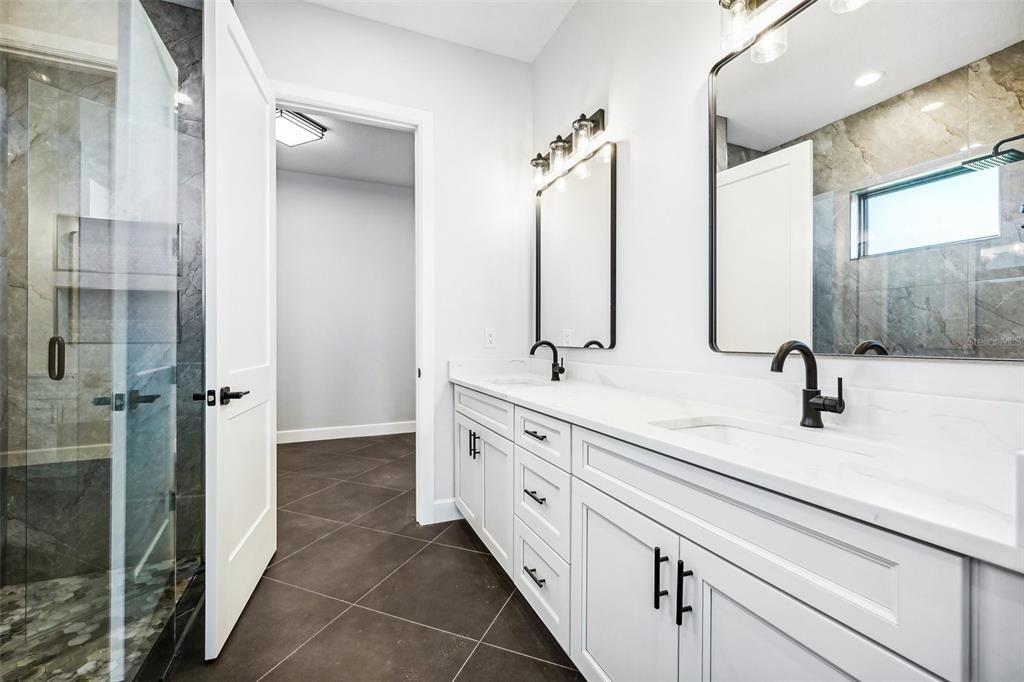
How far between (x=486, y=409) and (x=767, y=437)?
45.8 inches

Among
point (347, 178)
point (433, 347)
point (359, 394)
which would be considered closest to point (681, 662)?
point (433, 347)

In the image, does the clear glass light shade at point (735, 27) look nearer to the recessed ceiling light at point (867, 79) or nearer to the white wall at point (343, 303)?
the recessed ceiling light at point (867, 79)

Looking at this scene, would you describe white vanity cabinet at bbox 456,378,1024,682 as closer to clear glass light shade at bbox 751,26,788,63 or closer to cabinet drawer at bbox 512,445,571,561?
cabinet drawer at bbox 512,445,571,561

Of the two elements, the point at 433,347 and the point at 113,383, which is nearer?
the point at 113,383

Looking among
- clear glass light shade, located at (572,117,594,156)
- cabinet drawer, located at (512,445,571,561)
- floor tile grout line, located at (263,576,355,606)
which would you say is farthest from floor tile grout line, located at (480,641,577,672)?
clear glass light shade, located at (572,117,594,156)

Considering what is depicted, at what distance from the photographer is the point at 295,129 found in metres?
3.10

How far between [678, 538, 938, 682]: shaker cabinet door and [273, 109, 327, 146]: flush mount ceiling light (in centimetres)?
338

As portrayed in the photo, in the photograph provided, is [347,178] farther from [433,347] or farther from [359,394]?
[433,347]

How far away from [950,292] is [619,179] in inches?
52.9

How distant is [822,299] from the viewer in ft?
3.74

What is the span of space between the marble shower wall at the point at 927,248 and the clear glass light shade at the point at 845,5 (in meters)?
0.27

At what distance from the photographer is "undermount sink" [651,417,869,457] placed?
0.96m

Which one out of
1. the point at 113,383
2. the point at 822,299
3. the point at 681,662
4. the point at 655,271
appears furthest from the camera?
the point at 655,271

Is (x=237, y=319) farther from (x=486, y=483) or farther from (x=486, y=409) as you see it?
(x=486, y=483)
